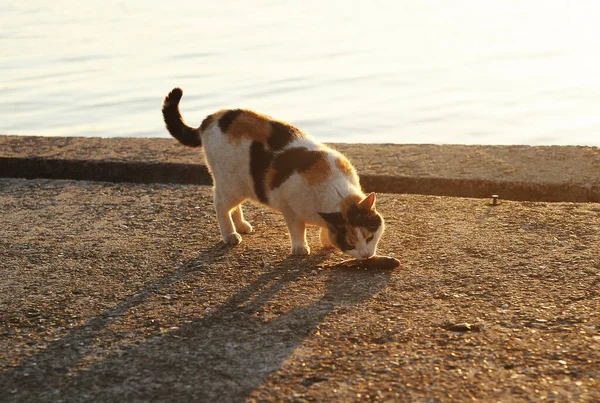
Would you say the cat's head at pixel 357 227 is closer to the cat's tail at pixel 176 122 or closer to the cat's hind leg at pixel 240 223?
the cat's hind leg at pixel 240 223

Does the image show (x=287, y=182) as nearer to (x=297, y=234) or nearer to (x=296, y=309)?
(x=297, y=234)

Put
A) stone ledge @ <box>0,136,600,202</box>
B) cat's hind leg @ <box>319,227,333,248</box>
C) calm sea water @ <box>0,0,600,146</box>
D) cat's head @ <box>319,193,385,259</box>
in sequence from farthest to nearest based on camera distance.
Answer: calm sea water @ <box>0,0,600,146</box> < stone ledge @ <box>0,136,600,202</box> < cat's hind leg @ <box>319,227,333,248</box> < cat's head @ <box>319,193,385,259</box>

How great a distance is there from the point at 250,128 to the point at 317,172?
51 cm

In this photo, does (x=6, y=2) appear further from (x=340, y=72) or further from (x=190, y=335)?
(x=190, y=335)

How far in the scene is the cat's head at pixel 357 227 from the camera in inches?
162

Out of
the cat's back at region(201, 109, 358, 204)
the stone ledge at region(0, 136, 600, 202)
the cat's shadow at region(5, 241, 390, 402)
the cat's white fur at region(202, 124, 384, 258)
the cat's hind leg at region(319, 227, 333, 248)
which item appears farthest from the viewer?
the stone ledge at region(0, 136, 600, 202)

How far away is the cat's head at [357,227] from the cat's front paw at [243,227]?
0.80m

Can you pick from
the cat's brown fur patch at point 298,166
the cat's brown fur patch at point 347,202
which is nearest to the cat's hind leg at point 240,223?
the cat's brown fur patch at point 298,166

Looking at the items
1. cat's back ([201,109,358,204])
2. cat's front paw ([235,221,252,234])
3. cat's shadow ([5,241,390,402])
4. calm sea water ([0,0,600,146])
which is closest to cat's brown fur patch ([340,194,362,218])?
cat's back ([201,109,358,204])

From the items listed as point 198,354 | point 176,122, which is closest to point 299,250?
point 176,122

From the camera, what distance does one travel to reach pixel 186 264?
4.24m

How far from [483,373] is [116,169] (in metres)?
3.57

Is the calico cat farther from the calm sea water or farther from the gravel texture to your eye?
the calm sea water

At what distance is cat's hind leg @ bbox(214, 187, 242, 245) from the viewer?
461 centimetres
